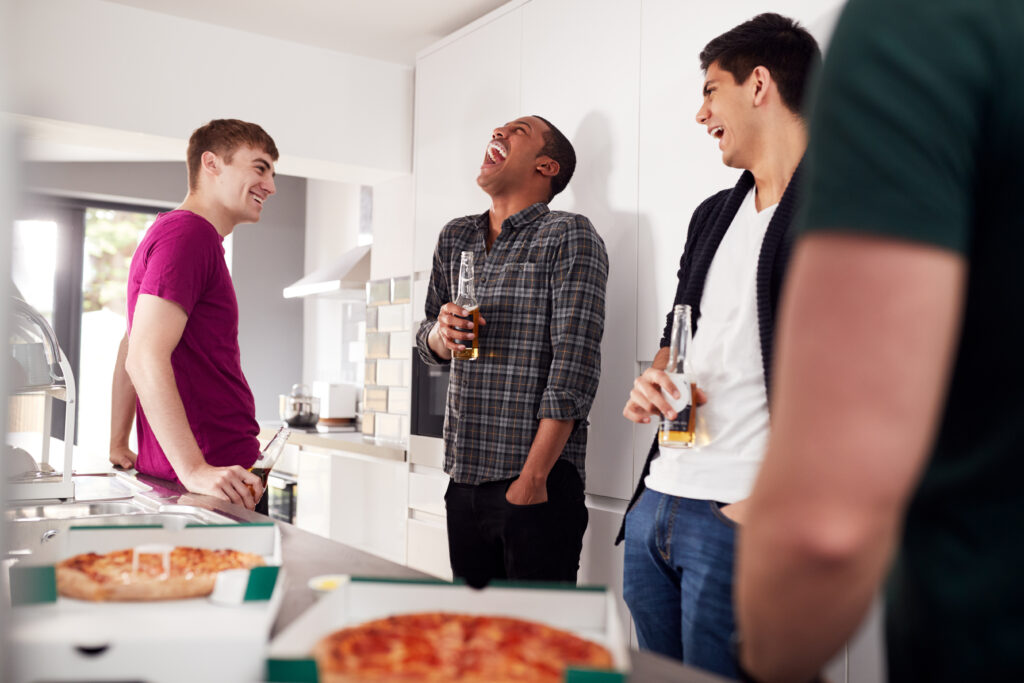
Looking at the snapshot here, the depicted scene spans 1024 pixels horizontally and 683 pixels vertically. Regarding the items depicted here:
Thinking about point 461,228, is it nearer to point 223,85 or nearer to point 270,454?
point 270,454

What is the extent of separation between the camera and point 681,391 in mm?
1335

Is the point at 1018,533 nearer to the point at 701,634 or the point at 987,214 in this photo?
the point at 987,214

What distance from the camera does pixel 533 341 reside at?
215 cm

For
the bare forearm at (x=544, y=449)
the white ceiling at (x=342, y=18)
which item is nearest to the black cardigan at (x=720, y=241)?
the bare forearm at (x=544, y=449)

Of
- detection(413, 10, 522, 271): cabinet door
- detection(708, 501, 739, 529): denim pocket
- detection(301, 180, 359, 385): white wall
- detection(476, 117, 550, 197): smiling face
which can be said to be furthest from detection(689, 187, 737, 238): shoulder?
detection(301, 180, 359, 385): white wall

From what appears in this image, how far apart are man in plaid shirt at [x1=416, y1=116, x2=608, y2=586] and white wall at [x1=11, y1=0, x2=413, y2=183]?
136cm

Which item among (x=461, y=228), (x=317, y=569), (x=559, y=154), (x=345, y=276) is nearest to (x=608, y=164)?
(x=559, y=154)

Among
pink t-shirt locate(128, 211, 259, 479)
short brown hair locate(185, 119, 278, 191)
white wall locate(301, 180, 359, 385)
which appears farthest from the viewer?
white wall locate(301, 180, 359, 385)

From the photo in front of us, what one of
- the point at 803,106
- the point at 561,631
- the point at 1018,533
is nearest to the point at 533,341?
the point at 803,106

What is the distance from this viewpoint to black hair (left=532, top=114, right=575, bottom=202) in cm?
238

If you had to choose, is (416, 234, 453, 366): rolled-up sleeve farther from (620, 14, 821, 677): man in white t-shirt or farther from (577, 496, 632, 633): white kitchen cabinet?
(620, 14, 821, 677): man in white t-shirt

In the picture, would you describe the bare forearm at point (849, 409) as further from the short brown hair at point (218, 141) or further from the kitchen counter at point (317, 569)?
the short brown hair at point (218, 141)

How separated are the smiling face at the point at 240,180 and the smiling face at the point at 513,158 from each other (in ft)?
2.10

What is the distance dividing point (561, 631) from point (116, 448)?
1735 mm
